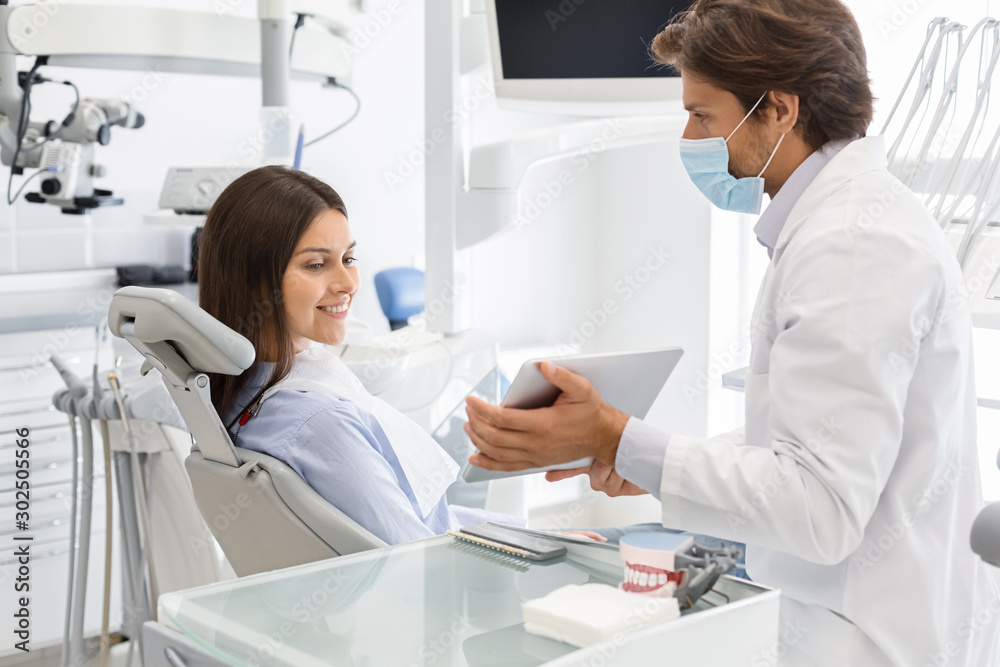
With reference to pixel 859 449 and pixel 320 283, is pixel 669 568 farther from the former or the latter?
pixel 320 283

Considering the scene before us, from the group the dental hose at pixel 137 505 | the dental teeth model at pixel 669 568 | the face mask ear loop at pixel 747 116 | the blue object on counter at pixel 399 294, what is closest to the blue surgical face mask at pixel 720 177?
the face mask ear loop at pixel 747 116

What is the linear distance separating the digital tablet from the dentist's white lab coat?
0.37ft

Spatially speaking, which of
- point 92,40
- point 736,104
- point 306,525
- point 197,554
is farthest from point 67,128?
point 736,104

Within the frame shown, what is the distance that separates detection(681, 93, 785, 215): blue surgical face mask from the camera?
119 cm

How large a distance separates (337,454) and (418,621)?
1.52 ft

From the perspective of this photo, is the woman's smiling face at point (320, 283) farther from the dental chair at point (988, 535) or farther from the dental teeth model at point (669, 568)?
the dental chair at point (988, 535)

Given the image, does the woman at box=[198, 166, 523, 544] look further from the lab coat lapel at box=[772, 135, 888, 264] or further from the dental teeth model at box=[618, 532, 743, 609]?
the lab coat lapel at box=[772, 135, 888, 264]

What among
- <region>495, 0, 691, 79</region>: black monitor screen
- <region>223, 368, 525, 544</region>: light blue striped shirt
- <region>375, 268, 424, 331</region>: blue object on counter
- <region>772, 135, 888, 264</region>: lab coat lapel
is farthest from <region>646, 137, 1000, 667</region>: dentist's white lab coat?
<region>375, 268, 424, 331</region>: blue object on counter

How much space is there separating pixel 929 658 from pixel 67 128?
7.06 feet

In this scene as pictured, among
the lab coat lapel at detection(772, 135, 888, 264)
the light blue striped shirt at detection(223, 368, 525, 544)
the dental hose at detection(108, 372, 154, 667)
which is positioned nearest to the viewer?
the lab coat lapel at detection(772, 135, 888, 264)

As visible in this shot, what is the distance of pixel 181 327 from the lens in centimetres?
112

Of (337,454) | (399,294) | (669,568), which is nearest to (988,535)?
(669,568)

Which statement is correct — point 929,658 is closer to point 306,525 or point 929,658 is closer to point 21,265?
point 306,525

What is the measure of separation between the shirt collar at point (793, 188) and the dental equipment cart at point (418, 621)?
46 cm
